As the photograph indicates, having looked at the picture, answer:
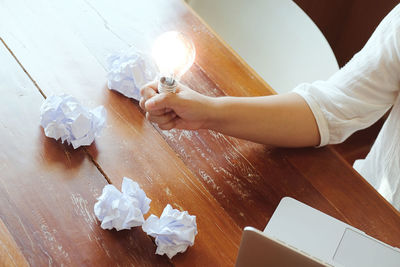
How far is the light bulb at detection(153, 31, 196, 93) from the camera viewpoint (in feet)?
3.40

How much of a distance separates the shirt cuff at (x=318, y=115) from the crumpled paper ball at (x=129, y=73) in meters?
0.35

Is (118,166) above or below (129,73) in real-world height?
below

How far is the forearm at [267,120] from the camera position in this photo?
44.2 inches

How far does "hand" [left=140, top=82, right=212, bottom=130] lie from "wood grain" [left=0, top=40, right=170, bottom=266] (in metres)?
0.17

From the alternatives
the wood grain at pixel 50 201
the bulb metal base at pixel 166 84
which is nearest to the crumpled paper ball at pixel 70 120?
the wood grain at pixel 50 201

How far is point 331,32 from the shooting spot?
262cm

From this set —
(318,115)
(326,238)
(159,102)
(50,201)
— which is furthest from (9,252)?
(318,115)

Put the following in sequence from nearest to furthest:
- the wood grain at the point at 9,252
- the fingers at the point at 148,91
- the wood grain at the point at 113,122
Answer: the wood grain at the point at 9,252, the wood grain at the point at 113,122, the fingers at the point at 148,91

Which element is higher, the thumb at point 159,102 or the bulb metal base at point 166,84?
the bulb metal base at point 166,84

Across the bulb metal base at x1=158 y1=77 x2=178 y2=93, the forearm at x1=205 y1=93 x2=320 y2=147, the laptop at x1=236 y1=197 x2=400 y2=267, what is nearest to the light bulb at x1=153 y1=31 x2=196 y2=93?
the bulb metal base at x1=158 y1=77 x2=178 y2=93

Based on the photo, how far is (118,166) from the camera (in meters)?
1.02

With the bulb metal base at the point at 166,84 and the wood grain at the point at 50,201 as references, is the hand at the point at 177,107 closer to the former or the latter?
the bulb metal base at the point at 166,84

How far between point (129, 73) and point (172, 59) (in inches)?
6.0

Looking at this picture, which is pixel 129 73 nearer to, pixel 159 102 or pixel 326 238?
pixel 159 102
